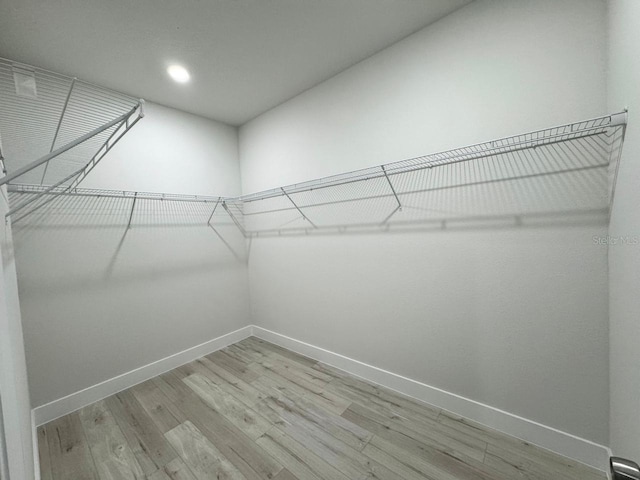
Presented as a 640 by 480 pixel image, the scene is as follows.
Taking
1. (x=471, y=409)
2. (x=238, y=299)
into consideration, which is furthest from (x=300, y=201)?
(x=471, y=409)

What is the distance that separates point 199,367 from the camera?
230 cm

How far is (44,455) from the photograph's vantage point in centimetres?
143

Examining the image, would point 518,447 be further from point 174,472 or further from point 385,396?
point 174,472

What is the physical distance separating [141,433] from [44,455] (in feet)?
1.58

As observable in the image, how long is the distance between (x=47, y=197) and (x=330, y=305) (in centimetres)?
220

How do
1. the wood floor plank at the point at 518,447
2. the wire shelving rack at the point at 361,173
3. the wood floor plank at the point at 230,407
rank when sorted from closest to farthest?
the wire shelving rack at the point at 361,173 < the wood floor plank at the point at 518,447 < the wood floor plank at the point at 230,407

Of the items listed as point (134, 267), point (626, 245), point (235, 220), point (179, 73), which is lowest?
A: point (134, 267)

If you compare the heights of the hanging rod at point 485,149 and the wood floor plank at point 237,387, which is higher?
the hanging rod at point 485,149

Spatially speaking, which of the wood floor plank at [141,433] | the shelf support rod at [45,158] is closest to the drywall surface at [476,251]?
the wood floor plank at [141,433]

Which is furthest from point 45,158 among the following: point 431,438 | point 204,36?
point 431,438

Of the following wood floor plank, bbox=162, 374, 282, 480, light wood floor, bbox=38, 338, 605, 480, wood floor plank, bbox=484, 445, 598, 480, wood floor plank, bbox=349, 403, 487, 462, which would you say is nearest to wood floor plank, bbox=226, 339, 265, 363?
light wood floor, bbox=38, 338, 605, 480

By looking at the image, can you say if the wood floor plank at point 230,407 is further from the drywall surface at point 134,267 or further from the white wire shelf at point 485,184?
the white wire shelf at point 485,184

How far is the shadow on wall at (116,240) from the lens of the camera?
5.65ft

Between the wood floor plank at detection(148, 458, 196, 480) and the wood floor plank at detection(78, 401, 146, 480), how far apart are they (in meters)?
0.08
